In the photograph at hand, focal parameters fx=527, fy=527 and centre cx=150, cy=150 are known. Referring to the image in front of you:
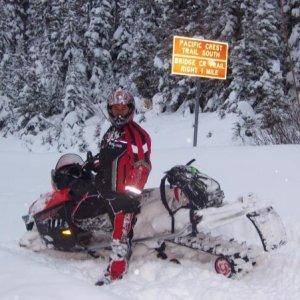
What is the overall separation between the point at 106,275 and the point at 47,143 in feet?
78.4

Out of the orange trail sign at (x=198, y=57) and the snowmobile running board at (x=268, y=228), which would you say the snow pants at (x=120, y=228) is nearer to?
the snowmobile running board at (x=268, y=228)

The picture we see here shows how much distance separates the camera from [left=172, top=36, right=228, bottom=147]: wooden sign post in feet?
44.2

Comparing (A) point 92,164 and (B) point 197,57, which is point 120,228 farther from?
(B) point 197,57

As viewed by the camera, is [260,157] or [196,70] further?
[196,70]

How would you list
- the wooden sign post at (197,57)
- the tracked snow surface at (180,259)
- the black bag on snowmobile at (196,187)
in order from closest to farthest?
the tracked snow surface at (180,259)
the black bag on snowmobile at (196,187)
the wooden sign post at (197,57)

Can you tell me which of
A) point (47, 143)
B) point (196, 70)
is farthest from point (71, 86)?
point (196, 70)

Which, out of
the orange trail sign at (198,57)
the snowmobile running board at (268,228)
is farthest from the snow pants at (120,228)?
the orange trail sign at (198,57)

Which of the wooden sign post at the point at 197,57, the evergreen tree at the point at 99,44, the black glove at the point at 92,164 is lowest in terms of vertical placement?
the black glove at the point at 92,164

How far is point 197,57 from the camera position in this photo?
44.7 ft

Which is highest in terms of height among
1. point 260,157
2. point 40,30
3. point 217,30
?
point 40,30

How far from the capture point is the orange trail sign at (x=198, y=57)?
13.5 meters

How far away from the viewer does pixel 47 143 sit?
1109 inches

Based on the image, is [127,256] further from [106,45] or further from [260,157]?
[106,45]

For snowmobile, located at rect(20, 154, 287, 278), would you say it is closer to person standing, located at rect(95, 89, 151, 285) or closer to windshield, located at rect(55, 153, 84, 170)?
windshield, located at rect(55, 153, 84, 170)
